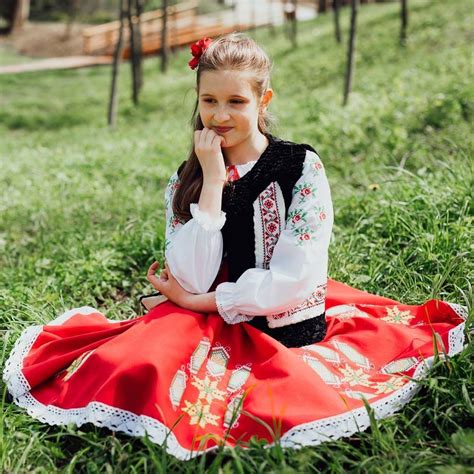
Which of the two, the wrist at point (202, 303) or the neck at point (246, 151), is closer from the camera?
the wrist at point (202, 303)

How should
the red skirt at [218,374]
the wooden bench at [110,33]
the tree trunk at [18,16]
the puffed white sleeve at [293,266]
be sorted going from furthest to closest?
the tree trunk at [18,16] → the wooden bench at [110,33] → the puffed white sleeve at [293,266] → the red skirt at [218,374]

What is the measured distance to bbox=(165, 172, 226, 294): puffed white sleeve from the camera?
8.43ft

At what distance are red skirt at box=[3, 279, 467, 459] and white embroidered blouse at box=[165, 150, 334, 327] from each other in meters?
0.11

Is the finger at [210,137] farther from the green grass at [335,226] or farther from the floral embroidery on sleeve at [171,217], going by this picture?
the green grass at [335,226]

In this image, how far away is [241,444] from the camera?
2209mm

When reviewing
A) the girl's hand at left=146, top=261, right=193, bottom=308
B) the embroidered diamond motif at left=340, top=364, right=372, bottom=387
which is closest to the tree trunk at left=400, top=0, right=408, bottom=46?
the girl's hand at left=146, top=261, right=193, bottom=308

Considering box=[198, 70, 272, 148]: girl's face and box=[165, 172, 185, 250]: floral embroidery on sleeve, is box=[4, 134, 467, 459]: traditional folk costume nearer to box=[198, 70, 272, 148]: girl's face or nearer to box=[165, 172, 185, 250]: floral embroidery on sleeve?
box=[165, 172, 185, 250]: floral embroidery on sleeve

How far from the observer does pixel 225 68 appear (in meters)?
2.54

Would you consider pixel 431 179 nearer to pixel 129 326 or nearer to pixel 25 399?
pixel 129 326

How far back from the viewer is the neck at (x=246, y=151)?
2.72 metres

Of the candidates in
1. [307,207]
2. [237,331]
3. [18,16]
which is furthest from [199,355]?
[18,16]

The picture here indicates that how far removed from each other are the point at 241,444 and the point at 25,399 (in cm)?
88

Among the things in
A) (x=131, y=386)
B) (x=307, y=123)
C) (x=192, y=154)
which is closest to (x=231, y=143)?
(x=192, y=154)

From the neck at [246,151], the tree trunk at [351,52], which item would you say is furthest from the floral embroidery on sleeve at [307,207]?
the tree trunk at [351,52]
